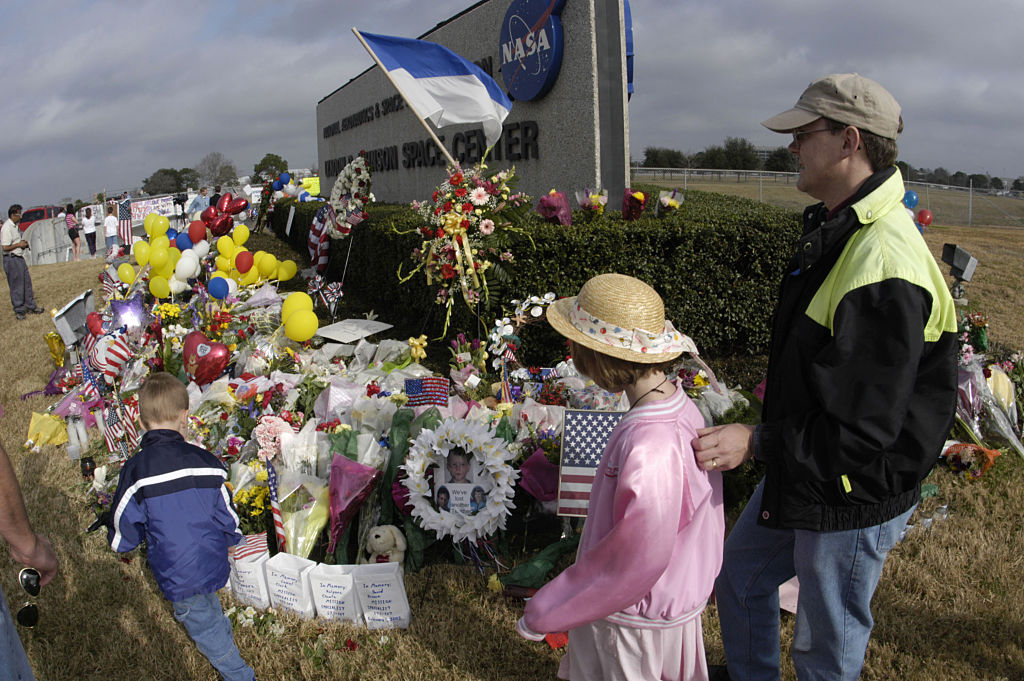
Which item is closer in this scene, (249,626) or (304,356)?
(249,626)

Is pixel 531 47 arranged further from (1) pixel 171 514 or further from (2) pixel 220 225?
(1) pixel 171 514

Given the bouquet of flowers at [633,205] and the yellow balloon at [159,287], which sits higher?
the bouquet of flowers at [633,205]

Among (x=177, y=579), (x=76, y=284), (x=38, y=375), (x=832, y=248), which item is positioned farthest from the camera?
(x=76, y=284)

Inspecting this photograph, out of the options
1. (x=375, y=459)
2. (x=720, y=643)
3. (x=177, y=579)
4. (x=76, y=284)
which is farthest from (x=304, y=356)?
(x=76, y=284)

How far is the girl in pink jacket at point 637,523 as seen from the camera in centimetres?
147

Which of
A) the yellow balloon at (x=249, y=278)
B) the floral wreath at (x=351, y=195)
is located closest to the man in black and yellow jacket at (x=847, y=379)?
the floral wreath at (x=351, y=195)

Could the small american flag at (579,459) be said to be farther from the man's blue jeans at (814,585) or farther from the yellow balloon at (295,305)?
the yellow balloon at (295,305)

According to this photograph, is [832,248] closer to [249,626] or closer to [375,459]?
[375,459]

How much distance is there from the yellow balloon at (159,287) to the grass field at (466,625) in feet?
13.0

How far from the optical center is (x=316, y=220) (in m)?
9.25

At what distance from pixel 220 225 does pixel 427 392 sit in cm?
653

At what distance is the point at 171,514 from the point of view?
245 centimetres

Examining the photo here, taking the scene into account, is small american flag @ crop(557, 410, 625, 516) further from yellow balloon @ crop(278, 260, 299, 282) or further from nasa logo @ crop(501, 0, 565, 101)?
yellow balloon @ crop(278, 260, 299, 282)

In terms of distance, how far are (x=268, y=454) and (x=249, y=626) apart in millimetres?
939
